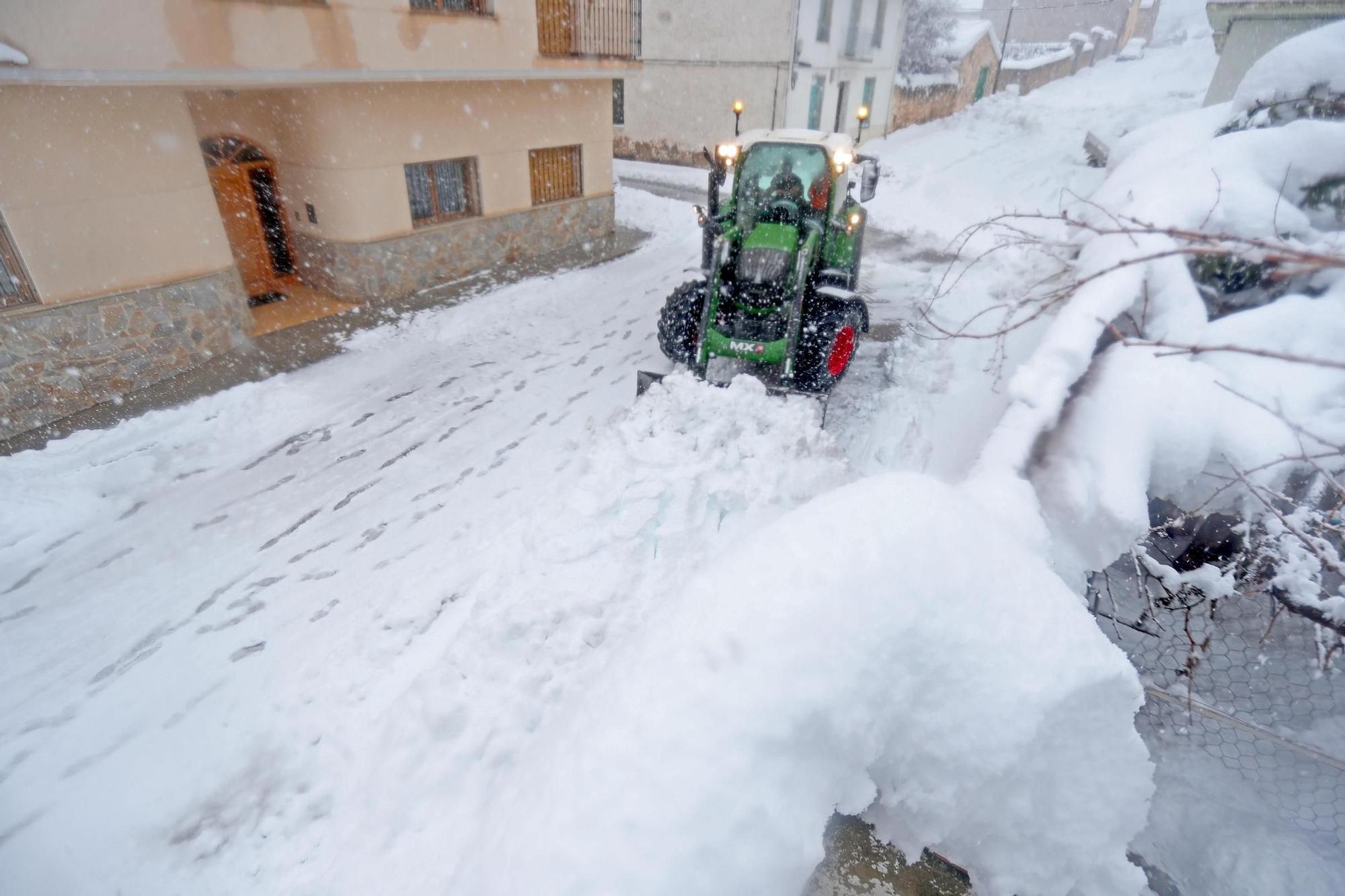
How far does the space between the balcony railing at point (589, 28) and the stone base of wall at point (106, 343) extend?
19.0 feet

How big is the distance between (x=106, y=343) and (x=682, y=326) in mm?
5707

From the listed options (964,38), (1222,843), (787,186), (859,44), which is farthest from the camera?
(964,38)

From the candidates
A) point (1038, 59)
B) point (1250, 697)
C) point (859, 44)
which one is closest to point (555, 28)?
point (1250, 697)

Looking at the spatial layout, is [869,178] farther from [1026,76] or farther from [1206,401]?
[1026,76]

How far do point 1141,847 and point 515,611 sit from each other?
332 cm

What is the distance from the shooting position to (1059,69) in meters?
32.3

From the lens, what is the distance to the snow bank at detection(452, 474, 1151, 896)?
66.2 inches

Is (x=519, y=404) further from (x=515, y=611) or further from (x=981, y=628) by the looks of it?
(x=981, y=628)

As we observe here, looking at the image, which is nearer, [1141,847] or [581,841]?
[581,841]

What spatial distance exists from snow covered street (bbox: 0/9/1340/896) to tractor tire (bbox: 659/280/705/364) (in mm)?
495

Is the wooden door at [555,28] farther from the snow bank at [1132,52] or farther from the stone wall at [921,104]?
the snow bank at [1132,52]

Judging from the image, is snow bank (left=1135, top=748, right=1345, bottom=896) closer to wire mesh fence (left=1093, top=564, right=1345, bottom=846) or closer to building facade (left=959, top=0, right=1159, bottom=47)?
wire mesh fence (left=1093, top=564, right=1345, bottom=846)

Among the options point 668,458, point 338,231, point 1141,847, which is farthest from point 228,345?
point 1141,847

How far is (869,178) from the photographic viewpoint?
7051 mm
